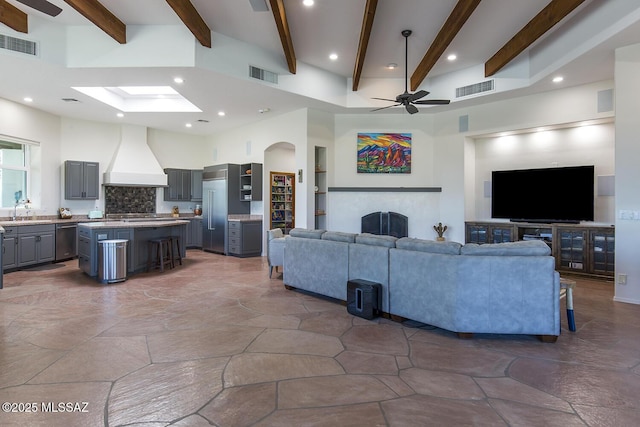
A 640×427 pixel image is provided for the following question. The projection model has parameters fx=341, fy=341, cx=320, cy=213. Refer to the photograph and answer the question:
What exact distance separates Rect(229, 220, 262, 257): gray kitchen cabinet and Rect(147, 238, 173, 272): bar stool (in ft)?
5.36

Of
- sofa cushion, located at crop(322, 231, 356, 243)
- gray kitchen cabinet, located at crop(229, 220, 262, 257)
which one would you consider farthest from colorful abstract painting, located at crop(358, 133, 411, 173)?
sofa cushion, located at crop(322, 231, 356, 243)

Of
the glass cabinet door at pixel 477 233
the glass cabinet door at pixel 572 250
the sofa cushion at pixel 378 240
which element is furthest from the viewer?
the glass cabinet door at pixel 477 233

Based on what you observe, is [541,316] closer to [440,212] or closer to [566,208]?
[566,208]

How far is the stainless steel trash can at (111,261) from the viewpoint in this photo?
5395mm

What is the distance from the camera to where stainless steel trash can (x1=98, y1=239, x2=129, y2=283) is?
5.39 meters

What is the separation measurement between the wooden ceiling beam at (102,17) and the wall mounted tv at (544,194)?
708 centimetres

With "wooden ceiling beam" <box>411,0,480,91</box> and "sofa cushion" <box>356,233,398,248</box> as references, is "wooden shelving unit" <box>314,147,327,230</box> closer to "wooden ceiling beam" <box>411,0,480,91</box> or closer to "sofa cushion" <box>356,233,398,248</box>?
"wooden ceiling beam" <box>411,0,480,91</box>

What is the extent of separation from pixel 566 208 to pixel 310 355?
226 inches

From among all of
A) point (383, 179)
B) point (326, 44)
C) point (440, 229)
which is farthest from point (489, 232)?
point (326, 44)

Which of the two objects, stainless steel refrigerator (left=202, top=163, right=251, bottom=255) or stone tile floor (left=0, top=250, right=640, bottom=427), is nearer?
stone tile floor (left=0, top=250, right=640, bottom=427)

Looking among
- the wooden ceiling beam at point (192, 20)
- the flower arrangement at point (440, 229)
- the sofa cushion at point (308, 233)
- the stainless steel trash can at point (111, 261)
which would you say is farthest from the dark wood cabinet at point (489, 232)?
the stainless steel trash can at point (111, 261)

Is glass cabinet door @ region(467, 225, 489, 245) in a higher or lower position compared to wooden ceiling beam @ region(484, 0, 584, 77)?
lower

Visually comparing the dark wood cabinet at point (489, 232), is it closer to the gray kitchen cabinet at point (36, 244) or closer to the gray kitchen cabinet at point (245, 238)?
the gray kitchen cabinet at point (245, 238)

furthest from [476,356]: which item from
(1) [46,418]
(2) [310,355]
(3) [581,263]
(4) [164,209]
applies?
(4) [164,209]
